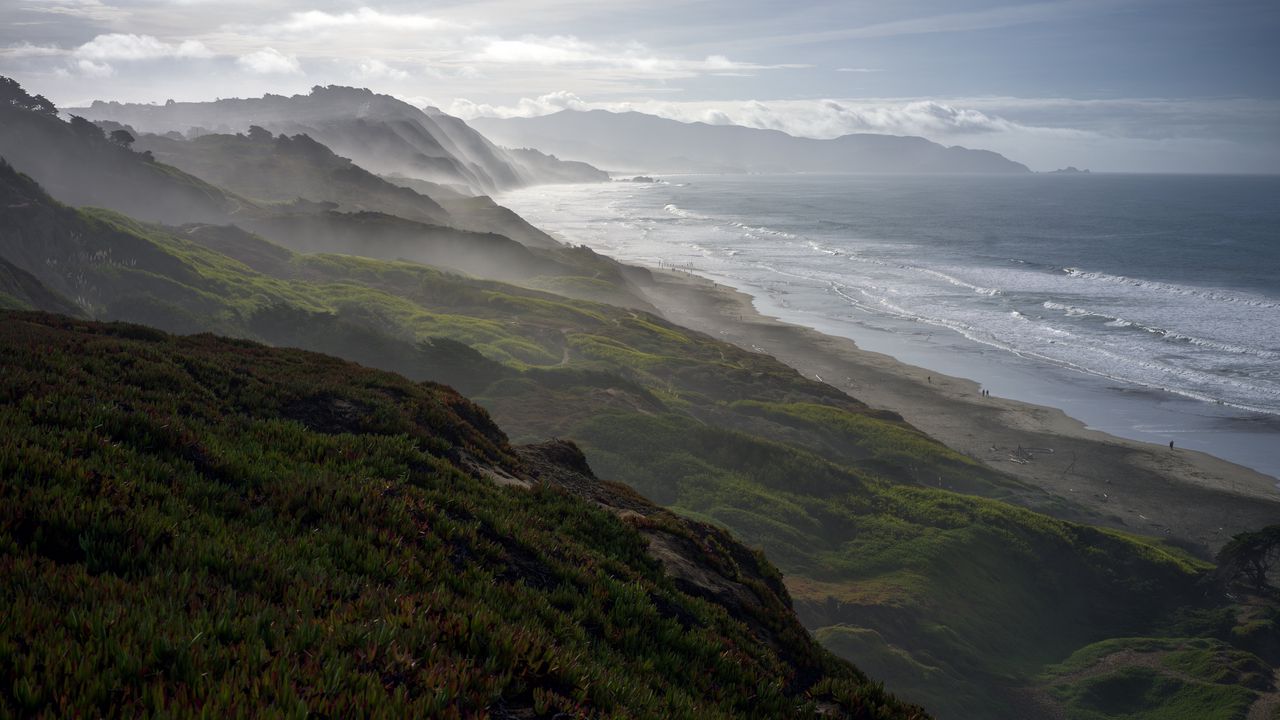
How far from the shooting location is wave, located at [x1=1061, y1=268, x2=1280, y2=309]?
2969 inches

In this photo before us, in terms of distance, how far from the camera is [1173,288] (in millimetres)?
82375

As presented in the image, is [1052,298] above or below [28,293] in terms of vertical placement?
above

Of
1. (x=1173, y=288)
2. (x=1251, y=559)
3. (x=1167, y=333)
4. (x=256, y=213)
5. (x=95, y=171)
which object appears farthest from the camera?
(x=1173, y=288)

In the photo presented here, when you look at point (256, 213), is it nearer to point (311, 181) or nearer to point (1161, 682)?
point (311, 181)

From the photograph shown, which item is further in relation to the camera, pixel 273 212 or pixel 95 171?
pixel 273 212

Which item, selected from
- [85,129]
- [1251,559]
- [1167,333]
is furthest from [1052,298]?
[85,129]

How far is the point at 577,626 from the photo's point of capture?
684 centimetres

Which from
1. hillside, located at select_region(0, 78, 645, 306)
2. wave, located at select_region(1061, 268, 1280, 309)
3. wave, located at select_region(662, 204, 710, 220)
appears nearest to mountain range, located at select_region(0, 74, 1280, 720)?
hillside, located at select_region(0, 78, 645, 306)

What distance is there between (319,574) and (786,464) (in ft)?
82.2

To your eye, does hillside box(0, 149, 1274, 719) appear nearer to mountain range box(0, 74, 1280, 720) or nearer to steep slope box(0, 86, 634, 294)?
mountain range box(0, 74, 1280, 720)

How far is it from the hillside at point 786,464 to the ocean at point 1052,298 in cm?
1735

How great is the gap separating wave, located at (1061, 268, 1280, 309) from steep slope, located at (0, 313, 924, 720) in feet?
287

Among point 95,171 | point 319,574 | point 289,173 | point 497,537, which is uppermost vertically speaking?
point 289,173

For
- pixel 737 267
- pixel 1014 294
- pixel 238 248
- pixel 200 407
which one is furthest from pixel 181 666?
pixel 737 267
